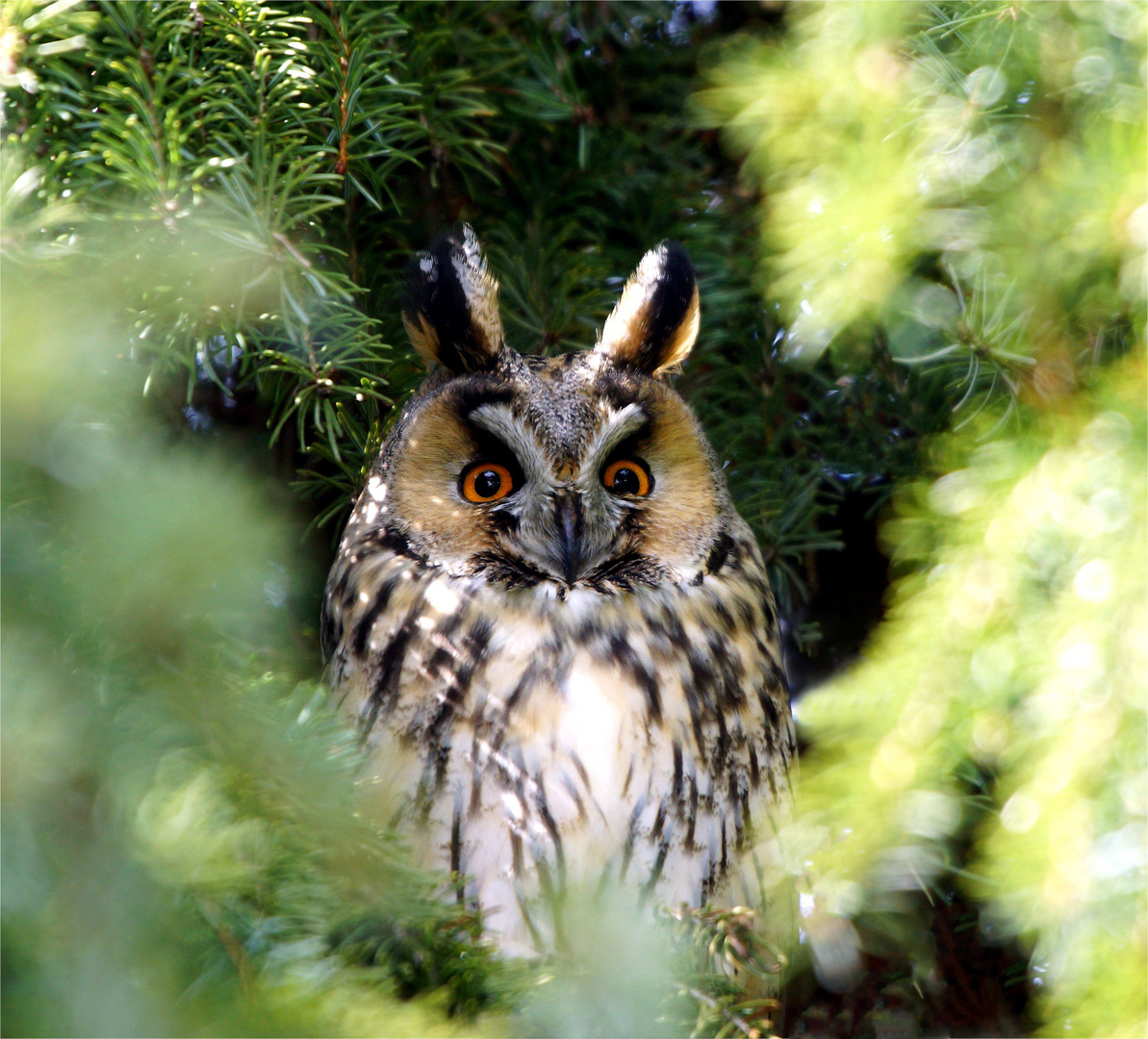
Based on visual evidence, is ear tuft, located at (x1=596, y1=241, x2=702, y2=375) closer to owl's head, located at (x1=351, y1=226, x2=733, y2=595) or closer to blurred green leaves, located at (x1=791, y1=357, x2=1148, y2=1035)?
owl's head, located at (x1=351, y1=226, x2=733, y2=595)

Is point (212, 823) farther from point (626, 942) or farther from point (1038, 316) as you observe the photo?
point (1038, 316)

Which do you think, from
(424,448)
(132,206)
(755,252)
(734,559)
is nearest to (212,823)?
(132,206)

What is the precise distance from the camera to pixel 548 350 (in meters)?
1.66

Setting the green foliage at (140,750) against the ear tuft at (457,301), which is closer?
the green foliage at (140,750)

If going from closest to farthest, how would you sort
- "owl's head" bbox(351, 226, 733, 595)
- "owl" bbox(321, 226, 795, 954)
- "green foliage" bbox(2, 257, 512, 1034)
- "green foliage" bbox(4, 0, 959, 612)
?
"green foliage" bbox(2, 257, 512, 1034) < "green foliage" bbox(4, 0, 959, 612) < "owl" bbox(321, 226, 795, 954) < "owl's head" bbox(351, 226, 733, 595)

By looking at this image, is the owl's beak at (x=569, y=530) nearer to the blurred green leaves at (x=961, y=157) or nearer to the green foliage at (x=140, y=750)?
the blurred green leaves at (x=961, y=157)

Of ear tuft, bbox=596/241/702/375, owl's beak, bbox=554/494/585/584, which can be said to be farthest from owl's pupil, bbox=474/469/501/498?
ear tuft, bbox=596/241/702/375

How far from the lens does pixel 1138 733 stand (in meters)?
0.72

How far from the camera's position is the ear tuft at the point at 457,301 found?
4.52 feet

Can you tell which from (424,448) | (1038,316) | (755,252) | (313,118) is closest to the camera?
(1038,316)

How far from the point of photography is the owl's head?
1322mm

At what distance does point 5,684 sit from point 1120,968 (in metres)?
0.71

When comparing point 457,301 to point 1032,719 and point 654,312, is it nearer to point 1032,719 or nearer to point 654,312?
point 654,312

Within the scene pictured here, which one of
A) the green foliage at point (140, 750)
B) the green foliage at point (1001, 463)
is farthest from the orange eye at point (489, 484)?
the green foliage at point (140, 750)
